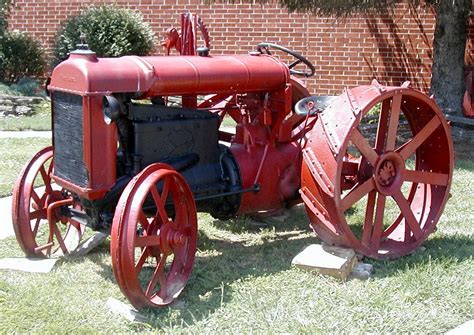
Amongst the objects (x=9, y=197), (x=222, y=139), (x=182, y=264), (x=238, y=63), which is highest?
(x=238, y=63)

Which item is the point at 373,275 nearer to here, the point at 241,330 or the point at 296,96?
the point at 241,330

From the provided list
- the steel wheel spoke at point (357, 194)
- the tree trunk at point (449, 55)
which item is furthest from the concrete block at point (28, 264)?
the tree trunk at point (449, 55)

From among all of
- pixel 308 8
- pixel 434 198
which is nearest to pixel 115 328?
pixel 434 198

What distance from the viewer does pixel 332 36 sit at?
1219 centimetres

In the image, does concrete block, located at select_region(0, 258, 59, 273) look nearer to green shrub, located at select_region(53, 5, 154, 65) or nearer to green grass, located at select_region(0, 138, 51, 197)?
green grass, located at select_region(0, 138, 51, 197)

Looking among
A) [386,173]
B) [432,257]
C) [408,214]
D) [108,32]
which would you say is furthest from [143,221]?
[108,32]

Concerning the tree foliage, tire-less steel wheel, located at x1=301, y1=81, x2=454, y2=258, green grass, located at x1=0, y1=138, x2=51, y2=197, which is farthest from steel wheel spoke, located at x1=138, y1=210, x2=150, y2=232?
the tree foliage

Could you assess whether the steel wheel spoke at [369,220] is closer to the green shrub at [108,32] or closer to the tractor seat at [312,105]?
the tractor seat at [312,105]

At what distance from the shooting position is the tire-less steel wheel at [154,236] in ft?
12.2

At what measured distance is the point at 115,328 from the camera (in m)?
3.71

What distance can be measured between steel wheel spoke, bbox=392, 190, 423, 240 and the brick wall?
22.2 feet

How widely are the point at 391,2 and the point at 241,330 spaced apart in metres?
6.45

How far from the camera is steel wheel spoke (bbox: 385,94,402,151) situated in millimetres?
4590

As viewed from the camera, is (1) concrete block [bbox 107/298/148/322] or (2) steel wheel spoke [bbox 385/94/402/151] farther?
(2) steel wheel spoke [bbox 385/94/402/151]
